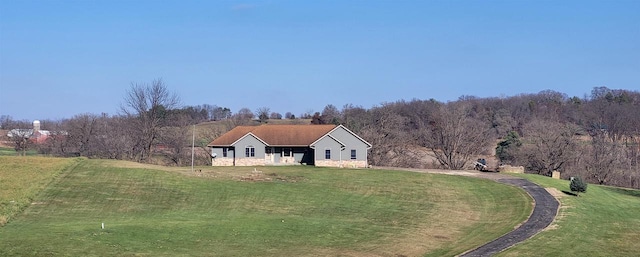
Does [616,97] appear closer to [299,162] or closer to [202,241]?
[299,162]

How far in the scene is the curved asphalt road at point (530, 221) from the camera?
30688 millimetres

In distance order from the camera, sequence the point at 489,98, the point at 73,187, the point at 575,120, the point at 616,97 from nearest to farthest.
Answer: the point at 73,187
the point at 575,120
the point at 616,97
the point at 489,98

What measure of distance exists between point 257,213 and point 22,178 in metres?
18.6

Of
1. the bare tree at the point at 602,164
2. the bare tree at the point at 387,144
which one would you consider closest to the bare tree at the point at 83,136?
the bare tree at the point at 387,144

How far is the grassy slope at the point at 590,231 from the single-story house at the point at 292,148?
2280 centimetres

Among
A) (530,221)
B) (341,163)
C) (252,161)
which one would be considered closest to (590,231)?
(530,221)

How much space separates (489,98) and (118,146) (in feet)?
408

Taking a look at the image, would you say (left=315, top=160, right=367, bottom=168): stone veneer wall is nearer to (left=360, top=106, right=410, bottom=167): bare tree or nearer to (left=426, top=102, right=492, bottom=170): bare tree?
(left=360, top=106, right=410, bottom=167): bare tree

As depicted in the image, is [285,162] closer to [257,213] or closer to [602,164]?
[257,213]

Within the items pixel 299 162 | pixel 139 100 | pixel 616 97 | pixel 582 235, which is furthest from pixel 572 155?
pixel 616 97

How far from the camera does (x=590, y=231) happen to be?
3509cm

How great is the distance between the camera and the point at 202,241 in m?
30.0

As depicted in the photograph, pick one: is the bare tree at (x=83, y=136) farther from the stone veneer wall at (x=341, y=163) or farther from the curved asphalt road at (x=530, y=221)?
the curved asphalt road at (x=530, y=221)

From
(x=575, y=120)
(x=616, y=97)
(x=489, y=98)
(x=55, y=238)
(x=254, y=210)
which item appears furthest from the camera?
(x=489, y=98)
